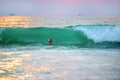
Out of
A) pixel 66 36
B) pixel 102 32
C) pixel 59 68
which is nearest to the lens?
pixel 59 68

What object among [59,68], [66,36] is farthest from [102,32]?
[59,68]

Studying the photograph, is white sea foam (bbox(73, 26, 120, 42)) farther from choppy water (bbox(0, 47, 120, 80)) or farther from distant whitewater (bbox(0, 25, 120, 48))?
choppy water (bbox(0, 47, 120, 80))

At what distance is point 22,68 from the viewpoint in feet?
35.1

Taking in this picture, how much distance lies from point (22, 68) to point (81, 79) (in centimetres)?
282

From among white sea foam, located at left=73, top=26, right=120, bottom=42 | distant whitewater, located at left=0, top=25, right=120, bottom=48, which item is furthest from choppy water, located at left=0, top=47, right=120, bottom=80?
white sea foam, located at left=73, top=26, right=120, bottom=42

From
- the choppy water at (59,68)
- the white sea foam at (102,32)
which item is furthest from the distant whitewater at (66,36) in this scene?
the choppy water at (59,68)

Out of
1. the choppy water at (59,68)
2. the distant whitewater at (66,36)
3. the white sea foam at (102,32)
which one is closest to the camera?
the choppy water at (59,68)

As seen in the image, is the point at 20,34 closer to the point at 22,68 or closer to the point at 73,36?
the point at 73,36

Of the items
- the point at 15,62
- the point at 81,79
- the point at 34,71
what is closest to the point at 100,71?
the point at 81,79

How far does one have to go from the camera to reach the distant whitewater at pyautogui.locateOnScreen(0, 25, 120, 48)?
23.5 m

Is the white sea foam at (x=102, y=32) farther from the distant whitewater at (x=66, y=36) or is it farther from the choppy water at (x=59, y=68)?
the choppy water at (x=59, y=68)

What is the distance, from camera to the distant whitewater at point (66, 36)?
77.1 ft

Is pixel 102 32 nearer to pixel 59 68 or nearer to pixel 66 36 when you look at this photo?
pixel 66 36

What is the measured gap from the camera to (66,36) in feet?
86.6
